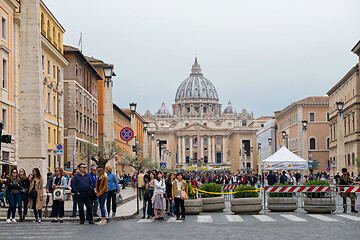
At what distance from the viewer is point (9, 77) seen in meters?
35.5

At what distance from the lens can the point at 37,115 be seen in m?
22.6

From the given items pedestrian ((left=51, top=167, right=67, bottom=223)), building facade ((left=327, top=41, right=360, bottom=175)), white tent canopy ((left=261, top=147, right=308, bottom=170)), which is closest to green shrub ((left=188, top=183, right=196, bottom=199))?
pedestrian ((left=51, top=167, right=67, bottom=223))

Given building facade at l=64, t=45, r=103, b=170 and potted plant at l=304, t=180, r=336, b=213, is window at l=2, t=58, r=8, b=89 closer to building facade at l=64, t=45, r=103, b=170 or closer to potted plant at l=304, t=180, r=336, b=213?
potted plant at l=304, t=180, r=336, b=213

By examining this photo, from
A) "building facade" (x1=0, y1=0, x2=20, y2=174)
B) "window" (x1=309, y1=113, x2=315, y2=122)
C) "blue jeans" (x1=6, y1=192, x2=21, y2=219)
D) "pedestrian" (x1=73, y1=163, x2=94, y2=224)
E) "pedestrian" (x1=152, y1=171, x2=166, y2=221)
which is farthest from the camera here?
"window" (x1=309, y1=113, x2=315, y2=122)

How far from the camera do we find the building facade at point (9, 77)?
3412 cm

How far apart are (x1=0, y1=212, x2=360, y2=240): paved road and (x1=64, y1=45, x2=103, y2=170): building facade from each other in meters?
33.5

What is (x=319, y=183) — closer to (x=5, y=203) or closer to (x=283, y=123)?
(x=5, y=203)

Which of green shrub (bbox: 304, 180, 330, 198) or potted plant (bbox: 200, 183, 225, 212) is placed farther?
potted plant (bbox: 200, 183, 225, 212)

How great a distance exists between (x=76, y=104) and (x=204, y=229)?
1684 inches

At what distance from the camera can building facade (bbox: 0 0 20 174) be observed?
34.1m

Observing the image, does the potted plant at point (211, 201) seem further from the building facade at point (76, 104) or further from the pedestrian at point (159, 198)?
the building facade at point (76, 104)

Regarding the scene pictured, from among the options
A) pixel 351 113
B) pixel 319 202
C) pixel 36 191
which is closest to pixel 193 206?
pixel 319 202

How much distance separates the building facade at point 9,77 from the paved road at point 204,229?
1481cm

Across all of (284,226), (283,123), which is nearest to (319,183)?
(284,226)
